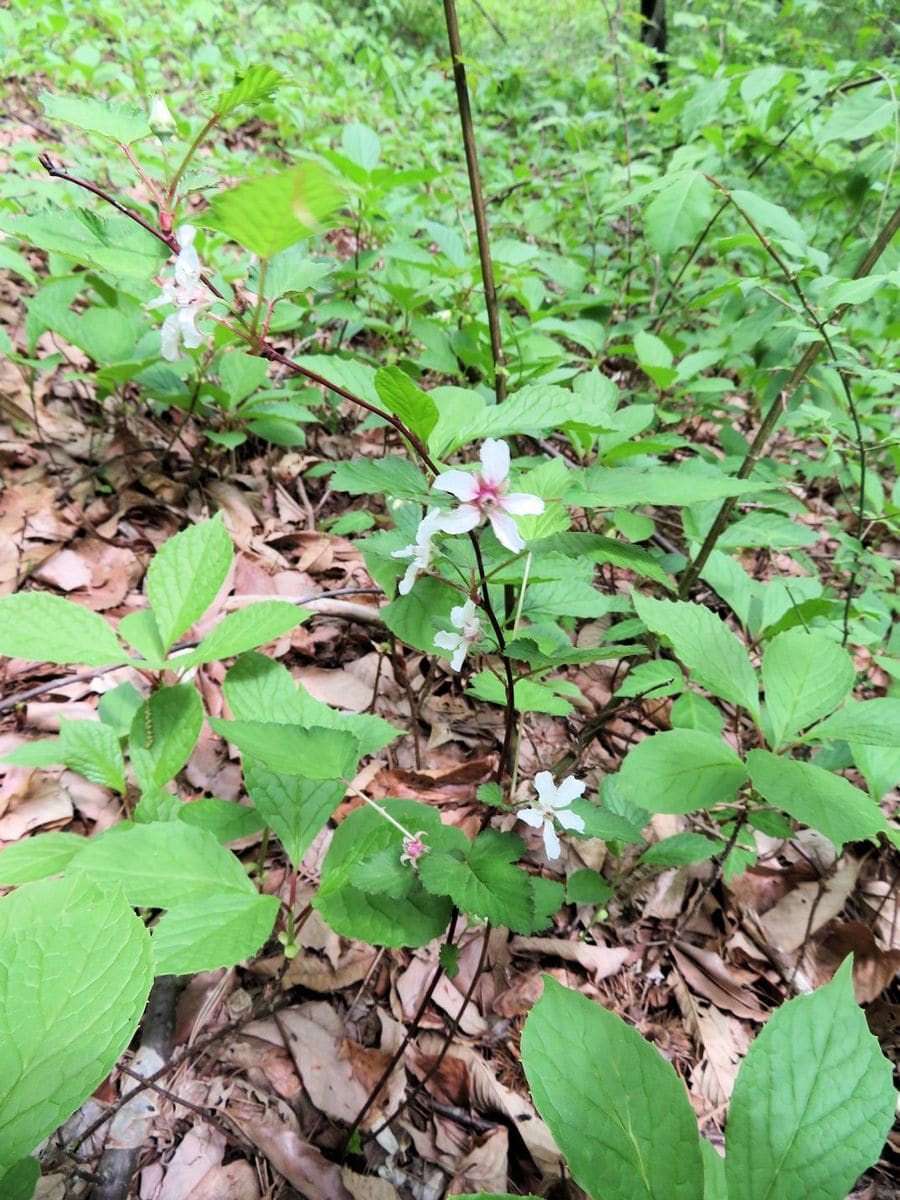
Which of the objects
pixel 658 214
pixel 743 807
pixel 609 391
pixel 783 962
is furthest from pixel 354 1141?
pixel 658 214

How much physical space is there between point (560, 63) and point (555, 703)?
10688mm

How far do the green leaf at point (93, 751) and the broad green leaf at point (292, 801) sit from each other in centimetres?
32

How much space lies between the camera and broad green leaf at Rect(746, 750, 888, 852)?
979 millimetres

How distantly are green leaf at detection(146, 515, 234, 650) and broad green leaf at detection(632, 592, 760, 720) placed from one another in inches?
35.8

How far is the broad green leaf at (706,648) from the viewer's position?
1.24 m

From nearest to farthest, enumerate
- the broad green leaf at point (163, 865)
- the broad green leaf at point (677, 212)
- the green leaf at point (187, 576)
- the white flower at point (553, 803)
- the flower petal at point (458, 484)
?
the flower petal at point (458, 484) < the white flower at point (553, 803) < the broad green leaf at point (163, 865) < the green leaf at point (187, 576) < the broad green leaf at point (677, 212)

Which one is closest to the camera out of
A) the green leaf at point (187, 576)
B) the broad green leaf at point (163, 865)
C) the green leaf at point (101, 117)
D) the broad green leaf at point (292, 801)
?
the green leaf at point (101, 117)

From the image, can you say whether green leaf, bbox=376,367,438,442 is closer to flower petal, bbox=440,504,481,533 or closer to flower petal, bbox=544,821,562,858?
flower petal, bbox=440,504,481,533

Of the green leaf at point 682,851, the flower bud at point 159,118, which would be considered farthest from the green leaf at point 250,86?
the green leaf at point 682,851

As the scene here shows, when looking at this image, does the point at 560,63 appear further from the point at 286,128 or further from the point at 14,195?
the point at 14,195

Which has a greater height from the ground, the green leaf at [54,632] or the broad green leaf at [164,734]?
the green leaf at [54,632]

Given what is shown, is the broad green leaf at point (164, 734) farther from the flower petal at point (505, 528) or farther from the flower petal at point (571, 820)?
the flower petal at point (505, 528)

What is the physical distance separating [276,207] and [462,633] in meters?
0.56

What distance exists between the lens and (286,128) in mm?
4090
